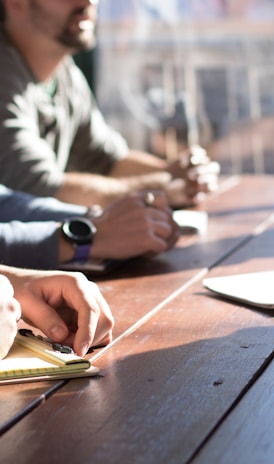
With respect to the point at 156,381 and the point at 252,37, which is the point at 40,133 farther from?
the point at 252,37

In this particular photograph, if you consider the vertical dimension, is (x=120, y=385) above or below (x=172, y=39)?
below

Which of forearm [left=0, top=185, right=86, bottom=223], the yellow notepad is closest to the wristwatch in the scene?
forearm [left=0, top=185, right=86, bottom=223]

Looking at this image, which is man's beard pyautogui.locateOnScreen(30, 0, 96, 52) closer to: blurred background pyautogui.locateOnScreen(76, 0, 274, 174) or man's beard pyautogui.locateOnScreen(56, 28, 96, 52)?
man's beard pyautogui.locateOnScreen(56, 28, 96, 52)

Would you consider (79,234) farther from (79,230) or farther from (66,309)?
(66,309)

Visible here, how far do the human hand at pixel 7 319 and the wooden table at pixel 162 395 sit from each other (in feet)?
0.27

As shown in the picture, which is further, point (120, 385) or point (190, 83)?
point (190, 83)

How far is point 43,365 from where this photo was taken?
1.21m

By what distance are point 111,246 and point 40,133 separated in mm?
1137

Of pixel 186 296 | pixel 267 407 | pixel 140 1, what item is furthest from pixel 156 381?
pixel 140 1

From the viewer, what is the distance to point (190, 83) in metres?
5.92

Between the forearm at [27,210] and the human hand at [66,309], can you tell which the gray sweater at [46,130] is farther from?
the human hand at [66,309]

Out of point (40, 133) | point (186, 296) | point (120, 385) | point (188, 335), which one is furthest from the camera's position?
point (40, 133)

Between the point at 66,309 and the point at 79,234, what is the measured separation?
60cm

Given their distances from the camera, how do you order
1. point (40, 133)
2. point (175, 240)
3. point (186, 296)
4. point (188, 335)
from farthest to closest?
point (40, 133) → point (175, 240) → point (186, 296) → point (188, 335)
